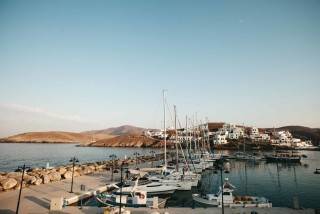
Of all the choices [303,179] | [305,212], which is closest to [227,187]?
[305,212]

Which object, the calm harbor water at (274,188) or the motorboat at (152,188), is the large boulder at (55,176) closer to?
the motorboat at (152,188)

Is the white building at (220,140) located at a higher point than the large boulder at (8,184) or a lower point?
higher

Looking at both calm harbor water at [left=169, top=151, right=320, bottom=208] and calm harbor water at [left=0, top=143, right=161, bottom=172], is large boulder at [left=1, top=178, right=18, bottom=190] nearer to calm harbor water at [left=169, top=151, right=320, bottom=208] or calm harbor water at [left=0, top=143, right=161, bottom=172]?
calm harbor water at [left=169, top=151, right=320, bottom=208]

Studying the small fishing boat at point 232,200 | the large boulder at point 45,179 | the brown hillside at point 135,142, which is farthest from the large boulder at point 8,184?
the brown hillside at point 135,142

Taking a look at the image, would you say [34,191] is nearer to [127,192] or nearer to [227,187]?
[127,192]

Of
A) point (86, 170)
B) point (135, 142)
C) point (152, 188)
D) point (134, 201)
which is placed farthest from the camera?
point (135, 142)

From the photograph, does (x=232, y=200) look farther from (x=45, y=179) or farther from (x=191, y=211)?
(x=45, y=179)

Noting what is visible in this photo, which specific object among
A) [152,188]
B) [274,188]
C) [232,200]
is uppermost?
[232,200]

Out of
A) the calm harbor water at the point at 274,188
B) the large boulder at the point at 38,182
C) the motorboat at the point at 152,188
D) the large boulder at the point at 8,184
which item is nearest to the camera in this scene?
the large boulder at the point at 8,184

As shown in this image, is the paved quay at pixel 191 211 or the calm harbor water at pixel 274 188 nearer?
the paved quay at pixel 191 211

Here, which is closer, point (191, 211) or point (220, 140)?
point (191, 211)

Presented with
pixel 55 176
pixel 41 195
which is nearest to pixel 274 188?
pixel 41 195

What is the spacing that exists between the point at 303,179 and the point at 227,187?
98.8 ft

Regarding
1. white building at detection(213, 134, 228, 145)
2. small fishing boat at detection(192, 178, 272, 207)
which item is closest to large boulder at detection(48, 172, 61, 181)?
small fishing boat at detection(192, 178, 272, 207)
